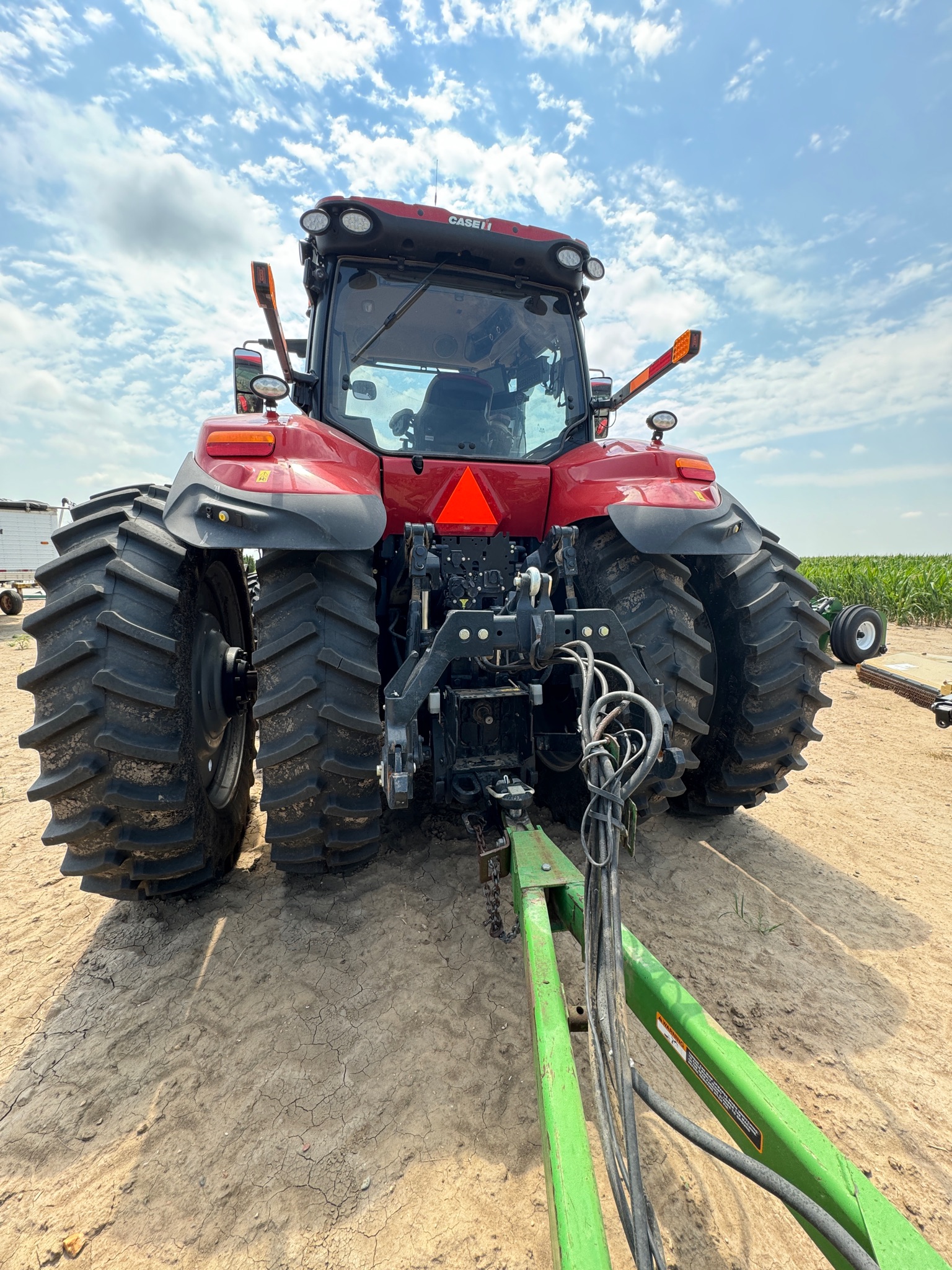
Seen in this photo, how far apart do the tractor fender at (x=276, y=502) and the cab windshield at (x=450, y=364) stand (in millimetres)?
619

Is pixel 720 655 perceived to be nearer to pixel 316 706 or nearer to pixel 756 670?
Result: pixel 756 670

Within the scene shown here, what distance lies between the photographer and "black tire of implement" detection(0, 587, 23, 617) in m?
11.3

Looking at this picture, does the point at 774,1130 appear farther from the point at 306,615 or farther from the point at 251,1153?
the point at 306,615

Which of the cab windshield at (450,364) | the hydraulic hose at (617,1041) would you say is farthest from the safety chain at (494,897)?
the cab windshield at (450,364)

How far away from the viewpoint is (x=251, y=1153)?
1388mm

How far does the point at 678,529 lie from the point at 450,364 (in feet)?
4.67

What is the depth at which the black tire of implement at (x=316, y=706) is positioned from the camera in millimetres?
1790

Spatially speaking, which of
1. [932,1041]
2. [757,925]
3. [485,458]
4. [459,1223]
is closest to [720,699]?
[757,925]

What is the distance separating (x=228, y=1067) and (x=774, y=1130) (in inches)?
54.6

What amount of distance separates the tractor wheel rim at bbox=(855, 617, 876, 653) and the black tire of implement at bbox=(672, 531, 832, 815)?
5.73 m

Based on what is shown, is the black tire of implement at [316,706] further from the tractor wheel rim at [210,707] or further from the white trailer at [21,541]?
the white trailer at [21,541]

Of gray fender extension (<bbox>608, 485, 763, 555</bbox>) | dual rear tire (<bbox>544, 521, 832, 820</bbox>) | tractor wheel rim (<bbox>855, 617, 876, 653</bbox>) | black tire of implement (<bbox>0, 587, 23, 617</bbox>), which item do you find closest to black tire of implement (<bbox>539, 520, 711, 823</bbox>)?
dual rear tire (<bbox>544, 521, 832, 820</bbox>)

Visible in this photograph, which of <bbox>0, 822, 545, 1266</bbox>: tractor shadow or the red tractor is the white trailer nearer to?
the red tractor

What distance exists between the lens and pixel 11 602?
11508 millimetres
